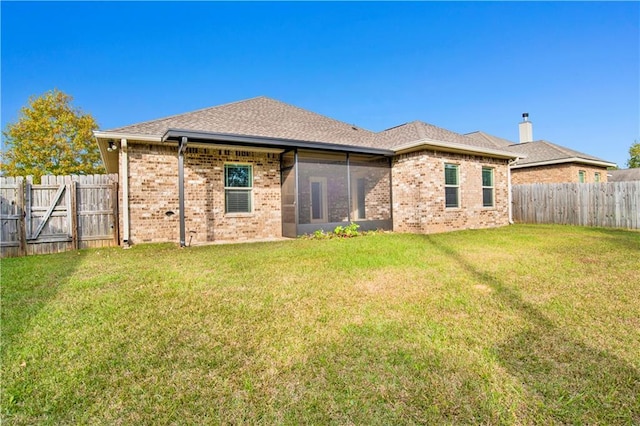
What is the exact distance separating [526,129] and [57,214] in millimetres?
24562

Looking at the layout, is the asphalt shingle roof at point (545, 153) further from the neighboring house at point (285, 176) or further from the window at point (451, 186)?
the window at point (451, 186)

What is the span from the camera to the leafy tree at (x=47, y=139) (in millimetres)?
21906

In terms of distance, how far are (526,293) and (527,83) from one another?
13022 millimetres

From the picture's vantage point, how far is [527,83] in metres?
13.2

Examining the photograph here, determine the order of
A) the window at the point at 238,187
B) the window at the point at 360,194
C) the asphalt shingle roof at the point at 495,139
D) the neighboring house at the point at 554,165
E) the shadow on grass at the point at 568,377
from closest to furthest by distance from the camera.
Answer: the shadow on grass at the point at 568,377
the window at the point at 238,187
the window at the point at 360,194
the neighboring house at the point at 554,165
the asphalt shingle roof at the point at 495,139

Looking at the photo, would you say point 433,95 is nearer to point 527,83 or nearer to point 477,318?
point 527,83

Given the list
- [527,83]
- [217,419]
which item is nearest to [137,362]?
[217,419]

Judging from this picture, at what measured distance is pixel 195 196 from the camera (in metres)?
9.01

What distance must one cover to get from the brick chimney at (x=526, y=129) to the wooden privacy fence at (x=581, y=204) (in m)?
8.63

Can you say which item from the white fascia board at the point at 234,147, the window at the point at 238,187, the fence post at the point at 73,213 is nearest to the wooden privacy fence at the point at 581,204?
the white fascia board at the point at 234,147

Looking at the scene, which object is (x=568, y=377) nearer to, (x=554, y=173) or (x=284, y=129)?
(x=284, y=129)

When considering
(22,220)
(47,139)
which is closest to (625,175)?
(22,220)

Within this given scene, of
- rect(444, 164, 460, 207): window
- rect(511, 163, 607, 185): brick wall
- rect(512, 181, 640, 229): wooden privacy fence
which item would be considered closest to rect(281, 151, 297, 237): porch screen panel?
rect(444, 164, 460, 207): window

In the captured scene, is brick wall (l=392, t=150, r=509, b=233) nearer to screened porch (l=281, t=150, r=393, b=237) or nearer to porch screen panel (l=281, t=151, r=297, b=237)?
screened porch (l=281, t=150, r=393, b=237)
